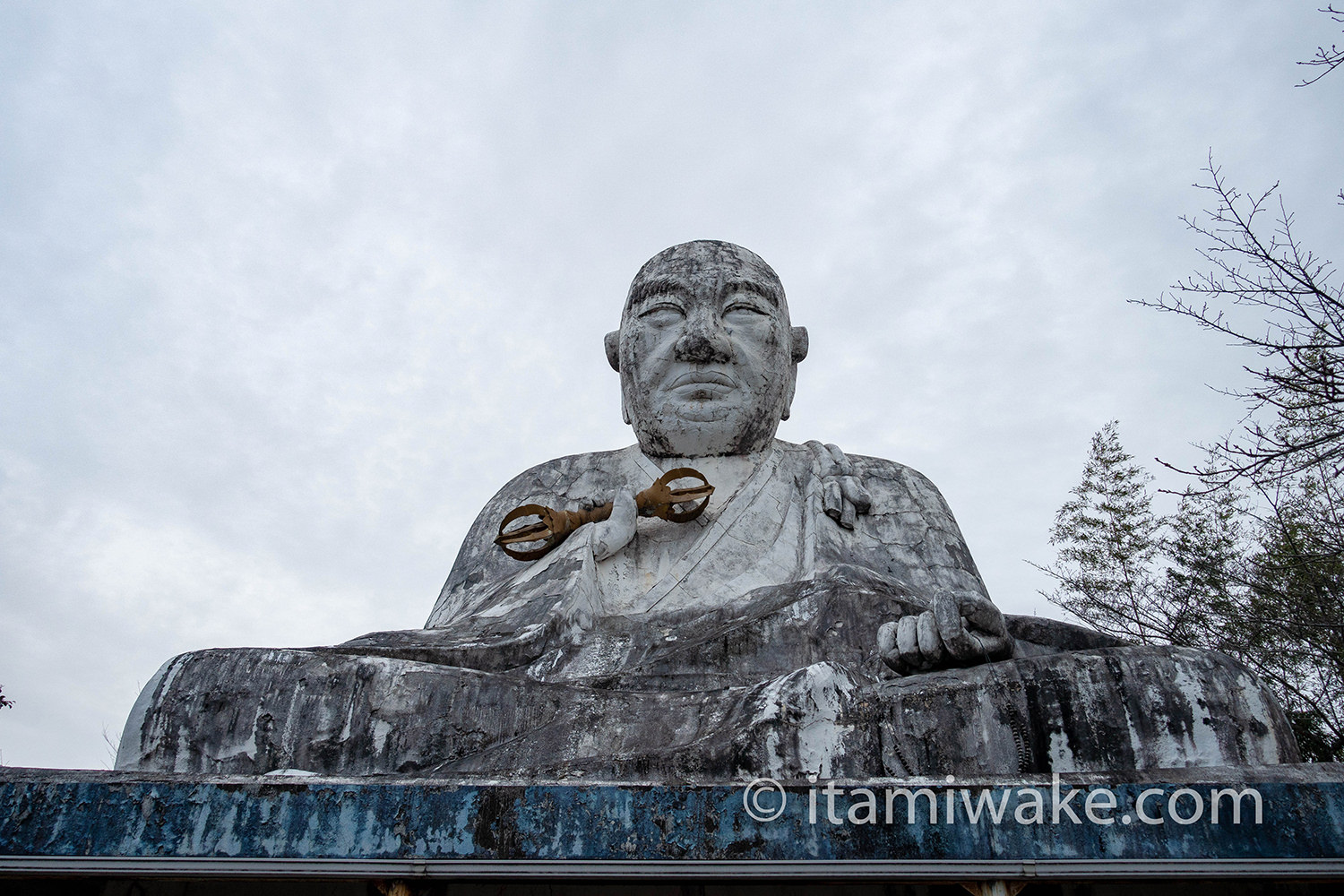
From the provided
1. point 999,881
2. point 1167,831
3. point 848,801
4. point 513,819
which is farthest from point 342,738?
point 1167,831

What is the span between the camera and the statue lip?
5.72 meters

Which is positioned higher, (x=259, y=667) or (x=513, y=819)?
(x=259, y=667)

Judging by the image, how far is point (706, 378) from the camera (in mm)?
5727

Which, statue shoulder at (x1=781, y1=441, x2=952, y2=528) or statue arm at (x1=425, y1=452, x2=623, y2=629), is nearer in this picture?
statue arm at (x1=425, y1=452, x2=623, y2=629)

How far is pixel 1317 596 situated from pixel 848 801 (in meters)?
6.24

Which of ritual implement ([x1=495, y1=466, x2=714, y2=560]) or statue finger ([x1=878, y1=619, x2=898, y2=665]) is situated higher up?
ritual implement ([x1=495, y1=466, x2=714, y2=560])

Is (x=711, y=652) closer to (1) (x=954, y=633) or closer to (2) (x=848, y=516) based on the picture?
(1) (x=954, y=633)

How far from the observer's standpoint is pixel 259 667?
3.54 metres

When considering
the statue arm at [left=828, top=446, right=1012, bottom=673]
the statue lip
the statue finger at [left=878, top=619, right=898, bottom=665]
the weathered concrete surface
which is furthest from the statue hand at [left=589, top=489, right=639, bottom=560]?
the statue finger at [left=878, top=619, right=898, bottom=665]

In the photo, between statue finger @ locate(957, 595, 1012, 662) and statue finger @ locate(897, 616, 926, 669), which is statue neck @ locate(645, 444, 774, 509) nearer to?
statue finger @ locate(897, 616, 926, 669)

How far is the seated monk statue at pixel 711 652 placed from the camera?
302 cm

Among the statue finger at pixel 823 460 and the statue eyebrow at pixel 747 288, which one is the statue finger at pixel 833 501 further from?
the statue eyebrow at pixel 747 288

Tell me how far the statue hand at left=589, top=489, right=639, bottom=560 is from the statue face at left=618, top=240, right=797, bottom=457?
24.6 inches

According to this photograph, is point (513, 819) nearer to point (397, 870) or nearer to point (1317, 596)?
point (397, 870)
